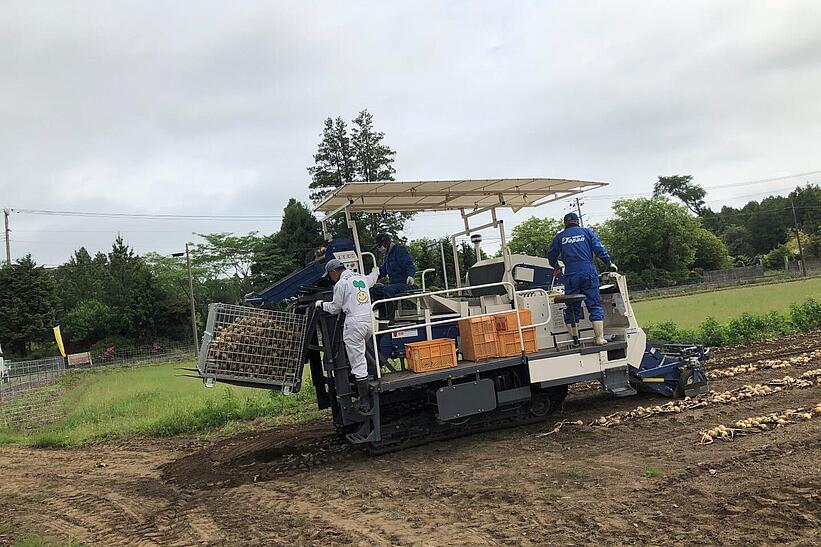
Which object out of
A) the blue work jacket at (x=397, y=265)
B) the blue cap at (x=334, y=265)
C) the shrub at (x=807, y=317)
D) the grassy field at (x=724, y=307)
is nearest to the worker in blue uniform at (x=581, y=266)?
the blue work jacket at (x=397, y=265)

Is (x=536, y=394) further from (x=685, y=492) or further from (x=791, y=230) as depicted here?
(x=791, y=230)

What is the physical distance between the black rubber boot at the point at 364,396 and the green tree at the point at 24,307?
1935 inches

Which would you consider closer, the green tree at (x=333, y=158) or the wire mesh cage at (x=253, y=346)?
the wire mesh cage at (x=253, y=346)

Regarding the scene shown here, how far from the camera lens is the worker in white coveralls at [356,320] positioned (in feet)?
21.8

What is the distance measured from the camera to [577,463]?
5848 mm

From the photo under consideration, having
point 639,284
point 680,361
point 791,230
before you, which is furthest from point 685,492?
point 791,230

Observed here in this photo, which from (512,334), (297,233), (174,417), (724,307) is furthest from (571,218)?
(297,233)

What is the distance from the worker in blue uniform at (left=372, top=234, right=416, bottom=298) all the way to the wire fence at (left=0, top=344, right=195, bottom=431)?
30.0 ft

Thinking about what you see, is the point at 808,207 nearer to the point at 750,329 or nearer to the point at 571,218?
the point at 750,329

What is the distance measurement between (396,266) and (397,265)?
0.02 metres

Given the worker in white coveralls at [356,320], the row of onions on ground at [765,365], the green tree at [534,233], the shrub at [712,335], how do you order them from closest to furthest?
the worker in white coveralls at [356,320] < the row of onions on ground at [765,365] < the shrub at [712,335] < the green tree at [534,233]

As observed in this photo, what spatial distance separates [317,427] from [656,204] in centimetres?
6561

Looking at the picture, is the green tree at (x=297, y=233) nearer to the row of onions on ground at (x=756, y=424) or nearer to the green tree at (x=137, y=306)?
the green tree at (x=137, y=306)

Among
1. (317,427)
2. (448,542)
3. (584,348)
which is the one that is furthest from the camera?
(317,427)
